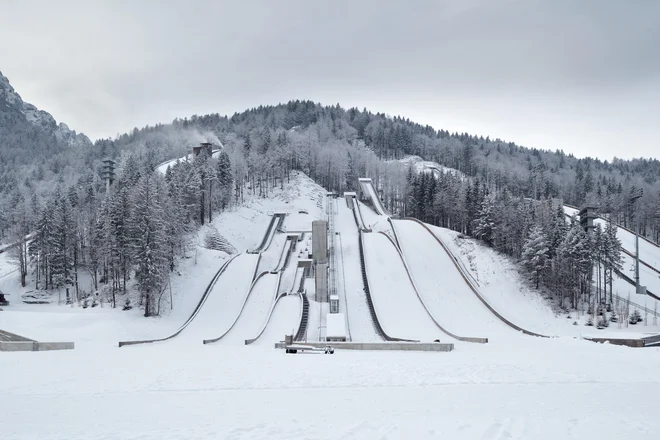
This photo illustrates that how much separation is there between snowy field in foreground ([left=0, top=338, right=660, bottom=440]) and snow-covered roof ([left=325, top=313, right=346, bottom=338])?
11.7 metres

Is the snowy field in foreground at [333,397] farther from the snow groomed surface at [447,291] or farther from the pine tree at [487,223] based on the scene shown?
the pine tree at [487,223]

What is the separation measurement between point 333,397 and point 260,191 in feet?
219

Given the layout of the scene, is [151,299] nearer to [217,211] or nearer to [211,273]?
[211,273]

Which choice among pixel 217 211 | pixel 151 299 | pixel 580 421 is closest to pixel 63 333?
pixel 151 299

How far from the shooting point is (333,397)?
10.3m

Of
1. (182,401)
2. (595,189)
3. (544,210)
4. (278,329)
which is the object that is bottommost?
(278,329)

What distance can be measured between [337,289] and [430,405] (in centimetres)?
2908

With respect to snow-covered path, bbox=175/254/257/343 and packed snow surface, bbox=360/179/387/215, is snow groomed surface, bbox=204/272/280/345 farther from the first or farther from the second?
packed snow surface, bbox=360/179/387/215

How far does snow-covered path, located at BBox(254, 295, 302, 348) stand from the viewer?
95.3 ft

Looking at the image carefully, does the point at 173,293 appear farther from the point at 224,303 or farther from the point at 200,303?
the point at 224,303

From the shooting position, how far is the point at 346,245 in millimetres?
48719

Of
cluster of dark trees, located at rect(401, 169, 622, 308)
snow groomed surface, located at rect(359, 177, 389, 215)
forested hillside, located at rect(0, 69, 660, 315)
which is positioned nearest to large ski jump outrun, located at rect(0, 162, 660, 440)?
cluster of dark trees, located at rect(401, 169, 622, 308)

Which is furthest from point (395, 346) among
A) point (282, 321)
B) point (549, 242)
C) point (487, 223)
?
point (487, 223)

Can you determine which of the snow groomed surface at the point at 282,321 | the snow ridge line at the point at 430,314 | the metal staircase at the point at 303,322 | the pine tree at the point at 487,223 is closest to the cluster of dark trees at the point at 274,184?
the pine tree at the point at 487,223
